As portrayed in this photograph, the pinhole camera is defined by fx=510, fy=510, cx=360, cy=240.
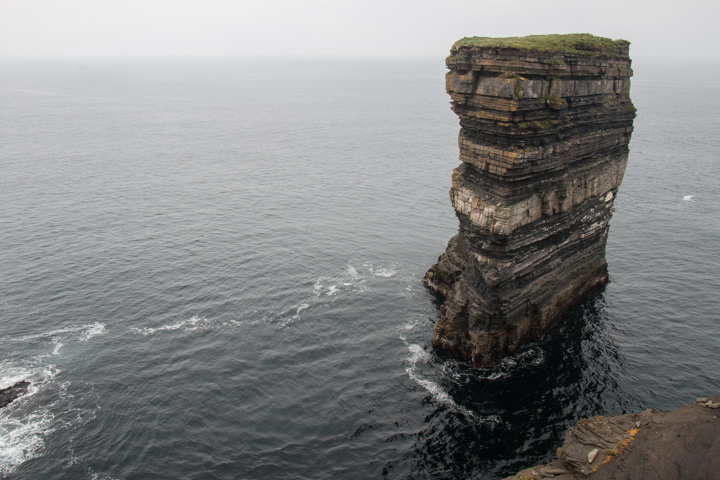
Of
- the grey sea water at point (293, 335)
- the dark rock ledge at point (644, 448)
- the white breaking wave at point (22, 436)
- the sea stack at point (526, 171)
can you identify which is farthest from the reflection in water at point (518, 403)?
the white breaking wave at point (22, 436)

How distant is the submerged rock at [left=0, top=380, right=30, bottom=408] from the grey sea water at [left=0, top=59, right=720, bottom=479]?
838 millimetres

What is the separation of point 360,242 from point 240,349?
31.4 metres

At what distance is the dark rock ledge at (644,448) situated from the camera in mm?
29578

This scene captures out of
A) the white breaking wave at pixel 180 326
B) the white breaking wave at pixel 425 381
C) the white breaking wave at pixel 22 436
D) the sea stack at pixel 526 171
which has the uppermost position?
the sea stack at pixel 526 171

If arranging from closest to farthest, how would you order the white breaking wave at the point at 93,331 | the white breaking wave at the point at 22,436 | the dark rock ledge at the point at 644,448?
the dark rock ledge at the point at 644,448, the white breaking wave at the point at 22,436, the white breaking wave at the point at 93,331

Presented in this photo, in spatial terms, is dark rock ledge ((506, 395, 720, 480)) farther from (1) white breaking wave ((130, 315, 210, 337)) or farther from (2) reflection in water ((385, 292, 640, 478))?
(1) white breaking wave ((130, 315, 210, 337))

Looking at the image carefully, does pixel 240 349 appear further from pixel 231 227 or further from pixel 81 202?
pixel 81 202

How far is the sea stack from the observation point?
4716 centimetres

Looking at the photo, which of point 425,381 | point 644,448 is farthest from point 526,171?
point 644,448

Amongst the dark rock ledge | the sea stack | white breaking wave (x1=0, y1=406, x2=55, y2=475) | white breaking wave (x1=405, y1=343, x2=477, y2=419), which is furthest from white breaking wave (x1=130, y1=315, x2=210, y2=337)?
the dark rock ledge

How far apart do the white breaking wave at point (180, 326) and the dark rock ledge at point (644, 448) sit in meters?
39.5

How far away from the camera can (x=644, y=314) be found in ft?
198

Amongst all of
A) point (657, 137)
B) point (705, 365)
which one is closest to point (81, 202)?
point (705, 365)

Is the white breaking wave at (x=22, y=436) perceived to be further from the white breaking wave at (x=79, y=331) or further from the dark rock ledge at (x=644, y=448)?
the dark rock ledge at (x=644, y=448)
